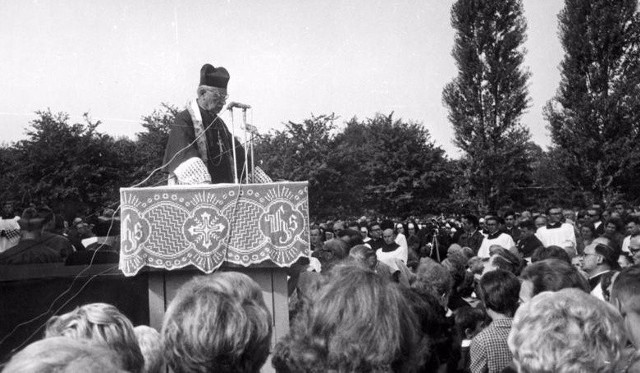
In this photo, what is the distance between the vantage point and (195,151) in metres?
4.90

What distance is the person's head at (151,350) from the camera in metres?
2.45

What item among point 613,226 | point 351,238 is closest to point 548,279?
point 351,238

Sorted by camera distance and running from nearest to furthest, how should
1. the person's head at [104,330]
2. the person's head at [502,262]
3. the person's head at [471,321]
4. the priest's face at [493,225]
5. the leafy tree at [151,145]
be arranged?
the person's head at [104,330] → the person's head at [471,321] → the person's head at [502,262] → the priest's face at [493,225] → the leafy tree at [151,145]

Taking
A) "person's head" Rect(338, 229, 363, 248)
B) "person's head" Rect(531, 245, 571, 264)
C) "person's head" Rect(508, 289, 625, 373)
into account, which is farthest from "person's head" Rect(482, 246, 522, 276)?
"person's head" Rect(338, 229, 363, 248)

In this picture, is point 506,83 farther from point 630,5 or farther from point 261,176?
point 261,176

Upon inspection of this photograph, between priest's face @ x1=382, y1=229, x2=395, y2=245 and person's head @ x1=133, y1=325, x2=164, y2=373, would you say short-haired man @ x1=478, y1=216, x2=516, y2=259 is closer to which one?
priest's face @ x1=382, y1=229, x2=395, y2=245

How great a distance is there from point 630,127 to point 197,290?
2702cm

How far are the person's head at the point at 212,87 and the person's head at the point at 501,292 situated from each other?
8.81ft

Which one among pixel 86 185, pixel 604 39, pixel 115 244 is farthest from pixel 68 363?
pixel 604 39

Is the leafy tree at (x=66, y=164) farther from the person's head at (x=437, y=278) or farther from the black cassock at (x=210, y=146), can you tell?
the person's head at (x=437, y=278)

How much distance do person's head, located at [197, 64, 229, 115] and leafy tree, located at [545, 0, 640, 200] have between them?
78.1 feet

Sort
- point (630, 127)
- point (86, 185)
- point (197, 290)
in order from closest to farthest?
point (197, 290)
point (86, 185)
point (630, 127)

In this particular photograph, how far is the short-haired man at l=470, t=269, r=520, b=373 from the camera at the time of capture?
10.5 ft

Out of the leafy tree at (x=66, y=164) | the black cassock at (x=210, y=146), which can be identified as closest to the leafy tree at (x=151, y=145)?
the leafy tree at (x=66, y=164)
